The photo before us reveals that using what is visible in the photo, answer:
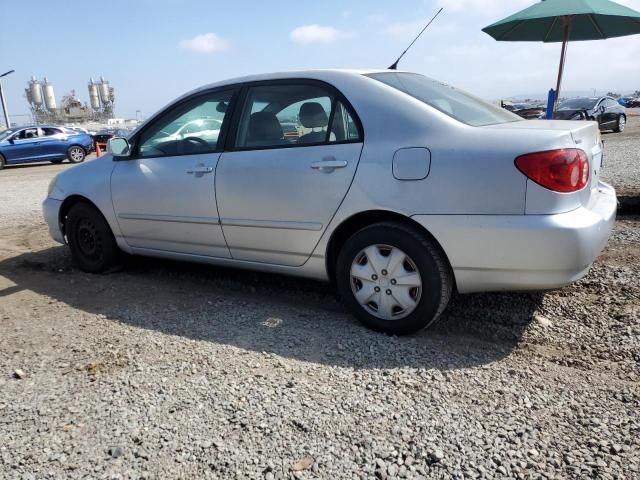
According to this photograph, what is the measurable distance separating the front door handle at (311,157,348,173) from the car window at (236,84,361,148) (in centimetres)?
15

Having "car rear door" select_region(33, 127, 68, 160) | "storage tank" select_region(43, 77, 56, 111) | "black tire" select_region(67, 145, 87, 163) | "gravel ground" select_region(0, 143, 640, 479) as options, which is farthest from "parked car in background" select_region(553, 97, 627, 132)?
"storage tank" select_region(43, 77, 56, 111)

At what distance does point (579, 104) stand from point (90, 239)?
1979 centimetres

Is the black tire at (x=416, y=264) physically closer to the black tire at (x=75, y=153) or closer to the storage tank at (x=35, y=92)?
the black tire at (x=75, y=153)

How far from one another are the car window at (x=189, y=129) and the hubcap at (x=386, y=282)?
1.45 meters

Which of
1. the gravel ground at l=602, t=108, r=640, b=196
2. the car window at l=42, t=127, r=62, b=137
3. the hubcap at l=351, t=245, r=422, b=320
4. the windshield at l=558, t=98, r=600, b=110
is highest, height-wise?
the car window at l=42, t=127, r=62, b=137

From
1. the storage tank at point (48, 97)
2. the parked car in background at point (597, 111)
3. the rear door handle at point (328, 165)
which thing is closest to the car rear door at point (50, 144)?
the parked car in background at point (597, 111)

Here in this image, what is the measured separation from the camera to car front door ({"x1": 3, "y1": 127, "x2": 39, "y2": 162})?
59.7 feet

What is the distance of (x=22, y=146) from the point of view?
1838 centimetres

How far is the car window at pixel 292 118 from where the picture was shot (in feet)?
10.7

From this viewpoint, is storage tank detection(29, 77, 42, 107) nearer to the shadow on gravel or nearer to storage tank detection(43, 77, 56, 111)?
storage tank detection(43, 77, 56, 111)

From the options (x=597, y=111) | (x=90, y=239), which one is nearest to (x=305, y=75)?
(x=90, y=239)

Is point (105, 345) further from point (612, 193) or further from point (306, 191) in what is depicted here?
point (612, 193)

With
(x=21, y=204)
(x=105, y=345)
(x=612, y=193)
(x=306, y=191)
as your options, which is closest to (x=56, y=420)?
(x=105, y=345)

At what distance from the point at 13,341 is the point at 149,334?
2.93ft
